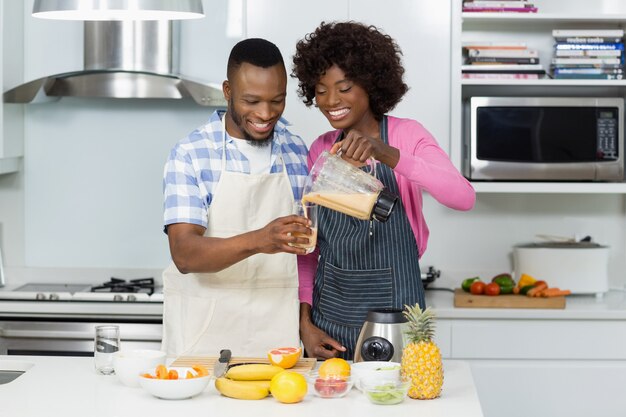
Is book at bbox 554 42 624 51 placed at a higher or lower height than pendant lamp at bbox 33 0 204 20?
higher

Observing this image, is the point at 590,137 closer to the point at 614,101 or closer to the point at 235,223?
the point at 614,101

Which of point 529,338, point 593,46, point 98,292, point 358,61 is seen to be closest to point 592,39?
point 593,46

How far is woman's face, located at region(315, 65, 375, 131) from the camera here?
2.46 meters

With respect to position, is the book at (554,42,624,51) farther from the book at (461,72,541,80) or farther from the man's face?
the man's face

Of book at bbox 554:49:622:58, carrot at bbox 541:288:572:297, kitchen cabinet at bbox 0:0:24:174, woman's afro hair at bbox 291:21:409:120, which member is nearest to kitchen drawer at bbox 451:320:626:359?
carrot at bbox 541:288:572:297

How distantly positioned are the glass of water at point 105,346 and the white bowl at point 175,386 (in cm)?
22

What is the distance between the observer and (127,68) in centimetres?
387

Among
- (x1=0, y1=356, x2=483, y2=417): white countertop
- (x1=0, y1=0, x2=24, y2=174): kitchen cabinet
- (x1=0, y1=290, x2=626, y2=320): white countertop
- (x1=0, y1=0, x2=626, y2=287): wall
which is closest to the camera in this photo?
(x1=0, y1=356, x2=483, y2=417): white countertop

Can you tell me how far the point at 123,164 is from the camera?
164 inches

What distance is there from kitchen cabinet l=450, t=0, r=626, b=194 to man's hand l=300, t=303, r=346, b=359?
128 centimetres

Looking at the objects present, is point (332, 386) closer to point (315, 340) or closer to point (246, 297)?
point (315, 340)

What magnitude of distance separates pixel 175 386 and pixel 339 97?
856 mm

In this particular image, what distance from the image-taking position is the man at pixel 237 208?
246 centimetres

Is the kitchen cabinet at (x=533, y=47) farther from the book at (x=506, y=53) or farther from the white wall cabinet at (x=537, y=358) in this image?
the white wall cabinet at (x=537, y=358)
